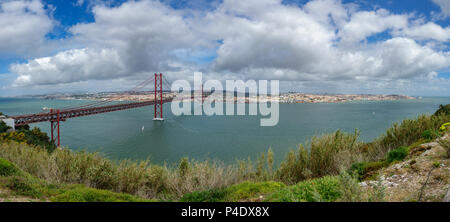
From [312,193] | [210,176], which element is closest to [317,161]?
[210,176]

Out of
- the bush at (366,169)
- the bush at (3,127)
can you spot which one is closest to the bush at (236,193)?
the bush at (366,169)

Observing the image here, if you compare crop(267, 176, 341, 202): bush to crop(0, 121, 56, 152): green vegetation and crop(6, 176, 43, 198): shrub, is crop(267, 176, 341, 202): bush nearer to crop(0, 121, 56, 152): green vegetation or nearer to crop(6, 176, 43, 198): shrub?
crop(6, 176, 43, 198): shrub

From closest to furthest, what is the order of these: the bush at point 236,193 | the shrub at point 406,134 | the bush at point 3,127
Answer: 1. the bush at point 236,193
2. the shrub at point 406,134
3. the bush at point 3,127

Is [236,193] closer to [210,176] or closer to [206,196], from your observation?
[206,196]

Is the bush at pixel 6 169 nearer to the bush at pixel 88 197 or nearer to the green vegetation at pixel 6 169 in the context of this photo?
the green vegetation at pixel 6 169

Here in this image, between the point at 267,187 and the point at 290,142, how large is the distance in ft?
65.8

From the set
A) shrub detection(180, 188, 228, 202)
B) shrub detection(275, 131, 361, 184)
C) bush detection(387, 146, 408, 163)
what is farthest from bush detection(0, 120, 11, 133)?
bush detection(387, 146, 408, 163)

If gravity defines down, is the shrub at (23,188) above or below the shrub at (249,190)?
above

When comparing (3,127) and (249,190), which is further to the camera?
(3,127)

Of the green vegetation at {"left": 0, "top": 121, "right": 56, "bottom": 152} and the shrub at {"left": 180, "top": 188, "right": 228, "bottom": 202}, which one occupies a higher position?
the shrub at {"left": 180, "top": 188, "right": 228, "bottom": 202}

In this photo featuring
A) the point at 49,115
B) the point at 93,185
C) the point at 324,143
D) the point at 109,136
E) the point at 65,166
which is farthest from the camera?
the point at 109,136

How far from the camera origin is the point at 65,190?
4234 millimetres

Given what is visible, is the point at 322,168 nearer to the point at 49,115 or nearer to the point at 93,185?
the point at 93,185
